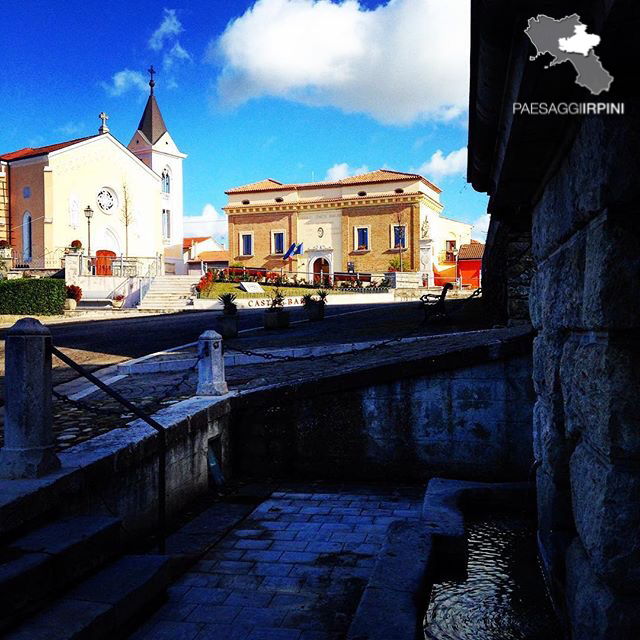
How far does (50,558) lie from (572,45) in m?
3.22

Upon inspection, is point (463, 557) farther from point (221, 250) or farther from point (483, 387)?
point (221, 250)

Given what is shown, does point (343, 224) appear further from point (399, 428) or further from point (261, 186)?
point (399, 428)

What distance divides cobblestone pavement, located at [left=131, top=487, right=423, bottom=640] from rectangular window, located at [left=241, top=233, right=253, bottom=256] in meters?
48.3

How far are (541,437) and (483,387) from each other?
10.1ft

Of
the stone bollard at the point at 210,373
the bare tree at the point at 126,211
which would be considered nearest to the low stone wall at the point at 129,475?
the stone bollard at the point at 210,373

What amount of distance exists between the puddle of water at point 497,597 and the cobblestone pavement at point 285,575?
0.59 meters

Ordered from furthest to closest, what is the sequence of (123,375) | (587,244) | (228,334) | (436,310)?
(228,334)
(436,310)
(123,375)
(587,244)

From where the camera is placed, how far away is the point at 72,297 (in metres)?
28.8

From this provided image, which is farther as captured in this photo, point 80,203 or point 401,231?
point 401,231

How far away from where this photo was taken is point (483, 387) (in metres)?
6.72

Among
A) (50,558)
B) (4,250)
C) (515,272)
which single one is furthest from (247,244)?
(50,558)

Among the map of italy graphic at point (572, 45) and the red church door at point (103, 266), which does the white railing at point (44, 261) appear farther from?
the map of italy graphic at point (572, 45)

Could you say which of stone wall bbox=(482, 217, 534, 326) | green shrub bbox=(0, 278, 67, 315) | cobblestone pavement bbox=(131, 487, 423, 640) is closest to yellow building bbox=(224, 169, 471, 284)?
green shrub bbox=(0, 278, 67, 315)

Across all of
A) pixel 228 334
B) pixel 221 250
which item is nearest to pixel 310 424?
pixel 228 334
